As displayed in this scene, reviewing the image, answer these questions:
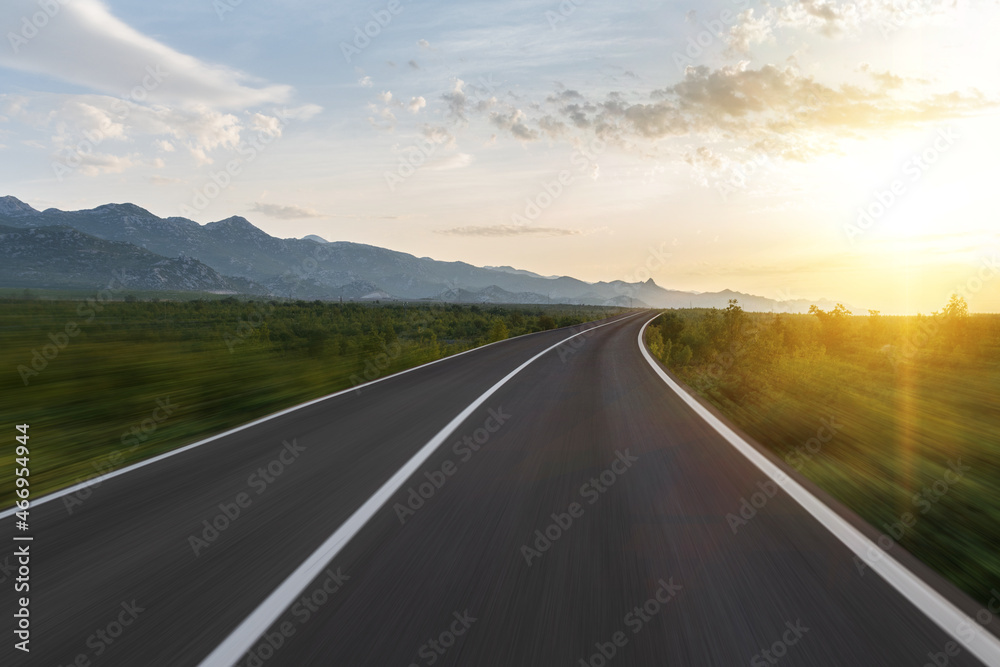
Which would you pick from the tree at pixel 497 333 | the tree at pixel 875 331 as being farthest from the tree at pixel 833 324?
the tree at pixel 497 333

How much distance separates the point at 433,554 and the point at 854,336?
95.0ft

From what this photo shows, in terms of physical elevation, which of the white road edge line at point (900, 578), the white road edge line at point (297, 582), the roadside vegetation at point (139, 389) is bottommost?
the roadside vegetation at point (139, 389)

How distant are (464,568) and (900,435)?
6.58 metres

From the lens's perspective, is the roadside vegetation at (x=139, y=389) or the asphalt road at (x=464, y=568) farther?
the roadside vegetation at (x=139, y=389)

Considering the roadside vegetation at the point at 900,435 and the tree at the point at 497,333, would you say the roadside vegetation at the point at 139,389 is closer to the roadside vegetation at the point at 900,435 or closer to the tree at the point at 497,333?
the roadside vegetation at the point at 900,435

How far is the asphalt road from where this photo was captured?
257cm

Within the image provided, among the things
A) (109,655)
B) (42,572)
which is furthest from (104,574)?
(109,655)

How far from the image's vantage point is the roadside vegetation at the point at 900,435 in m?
4.14

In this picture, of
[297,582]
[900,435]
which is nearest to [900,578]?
[297,582]

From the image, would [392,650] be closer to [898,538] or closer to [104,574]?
[104,574]

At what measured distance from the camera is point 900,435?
7.14 metres

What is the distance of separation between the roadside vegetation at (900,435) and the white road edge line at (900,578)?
33 centimetres

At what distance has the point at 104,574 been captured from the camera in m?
3.35

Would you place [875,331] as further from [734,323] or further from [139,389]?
[139,389]
